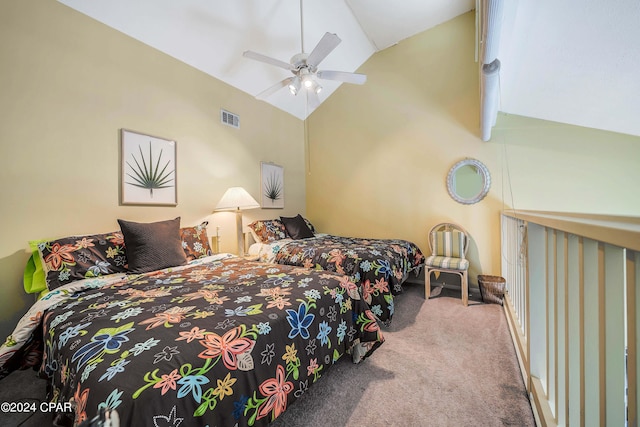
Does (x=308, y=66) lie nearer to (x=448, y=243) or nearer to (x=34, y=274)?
(x=448, y=243)

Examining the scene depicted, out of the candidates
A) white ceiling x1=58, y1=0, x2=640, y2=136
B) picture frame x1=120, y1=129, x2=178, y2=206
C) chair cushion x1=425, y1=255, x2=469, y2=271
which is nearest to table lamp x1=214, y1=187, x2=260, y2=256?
picture frame x1=120, y1=129, x2=178, y2=206

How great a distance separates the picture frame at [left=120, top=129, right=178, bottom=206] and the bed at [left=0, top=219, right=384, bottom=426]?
626mm

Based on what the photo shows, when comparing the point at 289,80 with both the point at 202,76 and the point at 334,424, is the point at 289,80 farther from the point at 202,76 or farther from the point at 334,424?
the point at 334,424

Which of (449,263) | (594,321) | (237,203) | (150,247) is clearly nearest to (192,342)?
(594,321)

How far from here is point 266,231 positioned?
3400 mm

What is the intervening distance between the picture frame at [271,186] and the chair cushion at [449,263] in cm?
240

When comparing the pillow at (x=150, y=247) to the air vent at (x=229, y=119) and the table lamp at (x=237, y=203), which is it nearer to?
the table lamp at (x=237, y=203)

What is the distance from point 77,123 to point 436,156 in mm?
3883

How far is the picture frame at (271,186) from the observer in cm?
380

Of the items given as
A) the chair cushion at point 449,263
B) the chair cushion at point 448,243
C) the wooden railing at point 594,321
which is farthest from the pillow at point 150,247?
the chair cushion at point 448,243

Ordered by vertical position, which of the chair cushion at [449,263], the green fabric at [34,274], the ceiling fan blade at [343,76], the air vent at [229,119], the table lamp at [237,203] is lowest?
the chair cushion at [449,263]

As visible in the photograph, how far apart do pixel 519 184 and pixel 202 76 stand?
13.1 ft

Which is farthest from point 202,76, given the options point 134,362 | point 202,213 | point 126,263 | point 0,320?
point 134,362

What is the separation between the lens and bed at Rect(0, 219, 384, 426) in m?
0.74
